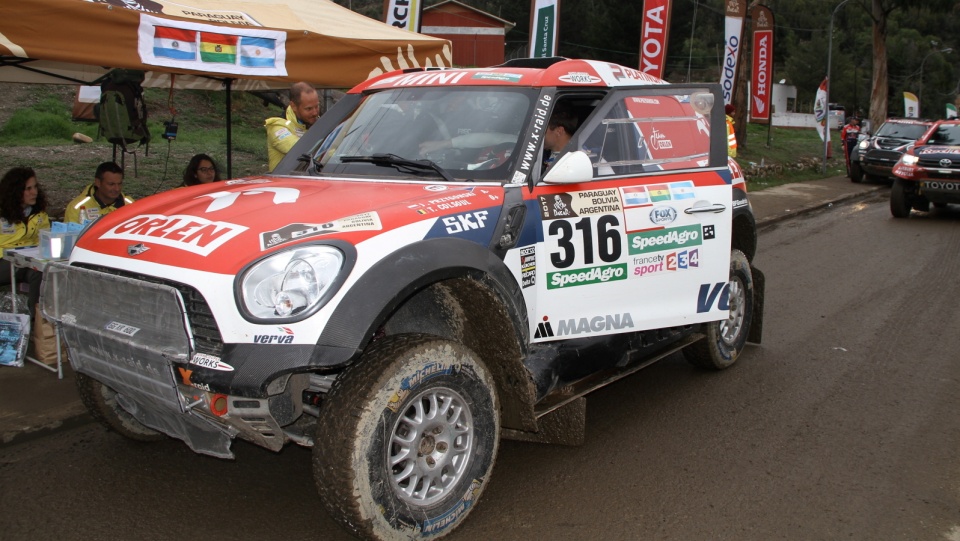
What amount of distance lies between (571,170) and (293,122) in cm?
377

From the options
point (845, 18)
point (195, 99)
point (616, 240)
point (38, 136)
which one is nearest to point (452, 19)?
point (195, 99)

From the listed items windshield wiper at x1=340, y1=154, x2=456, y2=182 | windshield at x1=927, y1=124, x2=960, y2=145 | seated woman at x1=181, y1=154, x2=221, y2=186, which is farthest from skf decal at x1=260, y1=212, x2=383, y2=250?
windshield at x1=927, y1=124, x2=960, y2=145

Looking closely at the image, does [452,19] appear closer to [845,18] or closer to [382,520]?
[845,18]

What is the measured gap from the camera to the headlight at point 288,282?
3082mm

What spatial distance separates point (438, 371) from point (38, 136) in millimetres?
15904

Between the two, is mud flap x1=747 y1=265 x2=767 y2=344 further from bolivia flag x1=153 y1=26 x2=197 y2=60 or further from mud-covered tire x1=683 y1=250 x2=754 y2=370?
bolivia flag x1=153 y1=26 x2=197 y2=60

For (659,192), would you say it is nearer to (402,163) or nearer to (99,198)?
(402,163)

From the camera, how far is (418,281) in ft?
10.9

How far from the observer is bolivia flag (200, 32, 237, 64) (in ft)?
20.3

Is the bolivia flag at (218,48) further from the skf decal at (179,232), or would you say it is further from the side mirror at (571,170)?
the side mirror at (571,170)

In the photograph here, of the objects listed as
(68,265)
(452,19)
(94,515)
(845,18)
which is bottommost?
(94,515)

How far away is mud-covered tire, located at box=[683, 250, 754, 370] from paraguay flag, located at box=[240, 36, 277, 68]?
3912 mm

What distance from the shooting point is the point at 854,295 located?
869cm

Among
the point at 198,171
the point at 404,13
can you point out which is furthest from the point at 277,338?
the point at 404,13
